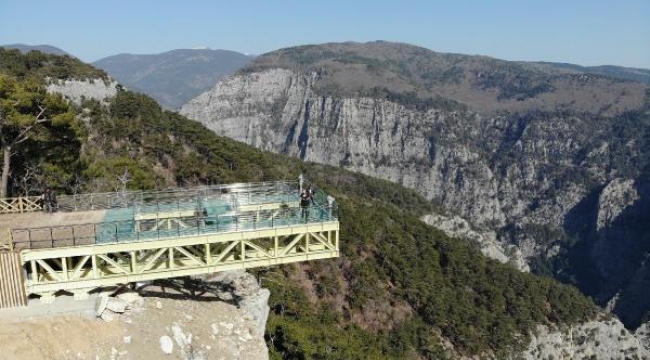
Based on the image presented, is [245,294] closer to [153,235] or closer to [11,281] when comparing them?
[153,235]

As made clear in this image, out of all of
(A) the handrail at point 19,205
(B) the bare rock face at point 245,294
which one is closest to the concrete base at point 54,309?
(B) the bare rock face at point 245,294

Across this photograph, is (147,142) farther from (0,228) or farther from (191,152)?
(0,228)

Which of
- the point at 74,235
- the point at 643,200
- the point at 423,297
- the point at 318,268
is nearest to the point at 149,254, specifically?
the point at 74,235

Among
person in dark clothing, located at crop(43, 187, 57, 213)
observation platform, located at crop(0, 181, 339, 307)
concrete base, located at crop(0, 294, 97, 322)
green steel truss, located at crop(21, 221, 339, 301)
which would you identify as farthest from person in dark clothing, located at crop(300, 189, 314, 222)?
person in dark clothing, located at crop(43, 187, 57, 213)

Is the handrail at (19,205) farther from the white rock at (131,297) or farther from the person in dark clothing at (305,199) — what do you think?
the person in dark clothing at (305,199)

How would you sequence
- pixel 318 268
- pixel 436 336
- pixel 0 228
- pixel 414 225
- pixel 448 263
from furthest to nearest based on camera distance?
1. pixel 414 225
2. pixel 448 263
3. pixel 436 336
4. pixel 318 268
5. pixel 0 228
